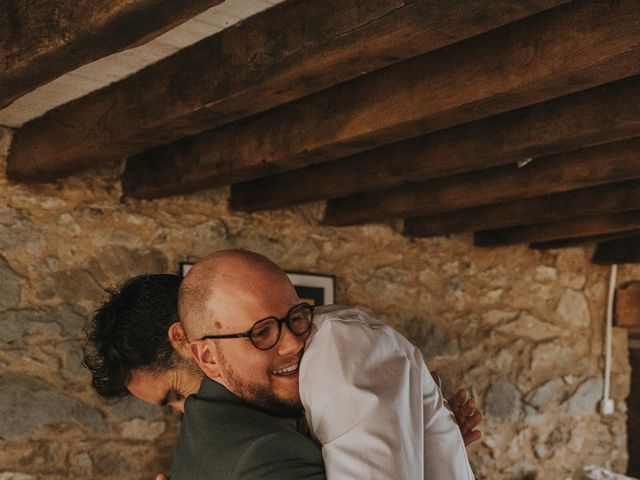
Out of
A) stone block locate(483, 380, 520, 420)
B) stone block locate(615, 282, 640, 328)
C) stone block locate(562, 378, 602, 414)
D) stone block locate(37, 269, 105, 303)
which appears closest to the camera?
stone block locate(37, 269, 105, 303)

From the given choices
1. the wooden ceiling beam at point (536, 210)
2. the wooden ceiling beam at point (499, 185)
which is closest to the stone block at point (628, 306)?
the wooden ceiling beam at point (536, 210)

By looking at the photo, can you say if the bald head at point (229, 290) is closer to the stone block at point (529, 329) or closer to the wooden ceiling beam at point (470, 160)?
the wooden ceiling beam at point (470, 160)

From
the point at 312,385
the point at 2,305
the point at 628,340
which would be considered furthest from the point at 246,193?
the point at 628,340

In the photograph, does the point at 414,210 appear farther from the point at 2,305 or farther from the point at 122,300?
the point at 122,300

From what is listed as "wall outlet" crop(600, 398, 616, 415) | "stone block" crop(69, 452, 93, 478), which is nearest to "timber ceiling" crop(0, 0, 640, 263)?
"stone block" crop(69, 452, 93, 478)

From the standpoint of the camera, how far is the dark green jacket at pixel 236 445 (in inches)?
47.5

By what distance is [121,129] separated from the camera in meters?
2.32

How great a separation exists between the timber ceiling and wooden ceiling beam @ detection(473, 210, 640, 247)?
1.60ft

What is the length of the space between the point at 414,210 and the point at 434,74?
5.07 ft

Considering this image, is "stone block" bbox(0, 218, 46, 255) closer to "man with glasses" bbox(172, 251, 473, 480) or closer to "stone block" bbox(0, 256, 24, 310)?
"stone block" bbox(0, 256, 24, 310)

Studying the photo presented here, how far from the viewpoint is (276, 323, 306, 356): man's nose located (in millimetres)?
1348

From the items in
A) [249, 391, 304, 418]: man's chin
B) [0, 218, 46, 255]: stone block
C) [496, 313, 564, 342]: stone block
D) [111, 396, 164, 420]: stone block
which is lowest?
[111, 396, 164, 420]: stone block

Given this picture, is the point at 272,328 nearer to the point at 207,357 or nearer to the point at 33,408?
the point at 207,357

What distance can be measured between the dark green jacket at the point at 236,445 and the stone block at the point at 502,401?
3.16 meters
